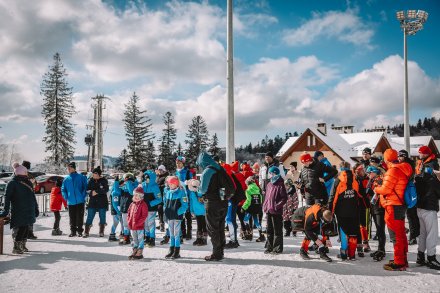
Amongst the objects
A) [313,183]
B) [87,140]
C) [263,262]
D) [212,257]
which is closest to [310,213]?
[313,183]

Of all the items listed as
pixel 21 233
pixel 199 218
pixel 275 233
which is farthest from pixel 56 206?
pixel 275 233

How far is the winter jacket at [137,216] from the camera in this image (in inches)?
269

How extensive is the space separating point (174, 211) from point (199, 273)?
1.57 m

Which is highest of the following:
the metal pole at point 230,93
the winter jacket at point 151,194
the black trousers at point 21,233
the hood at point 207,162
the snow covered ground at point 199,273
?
the metal pole at point 230,93

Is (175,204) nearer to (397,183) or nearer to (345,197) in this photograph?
(345,197)

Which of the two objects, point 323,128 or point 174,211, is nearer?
point 174,211

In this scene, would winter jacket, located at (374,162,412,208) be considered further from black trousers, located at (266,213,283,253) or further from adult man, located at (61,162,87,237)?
adult man, located at (61,162,87,237)

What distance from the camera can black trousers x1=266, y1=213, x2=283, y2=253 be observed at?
7.01 meters

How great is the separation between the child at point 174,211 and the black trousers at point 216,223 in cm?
61

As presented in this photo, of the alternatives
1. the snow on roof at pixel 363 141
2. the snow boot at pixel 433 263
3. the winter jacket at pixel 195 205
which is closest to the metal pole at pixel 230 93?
the winter jacket at pixel 195 205

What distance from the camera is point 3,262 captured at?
6.67 m

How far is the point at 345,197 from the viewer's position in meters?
6.40

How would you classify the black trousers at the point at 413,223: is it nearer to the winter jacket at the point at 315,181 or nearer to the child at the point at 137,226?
the winter jacket at the point at 315,181

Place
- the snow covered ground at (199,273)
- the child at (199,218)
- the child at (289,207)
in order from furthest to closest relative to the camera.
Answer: the child at (289,207), the child at (199,218), the snow covered ground at (199,273)
